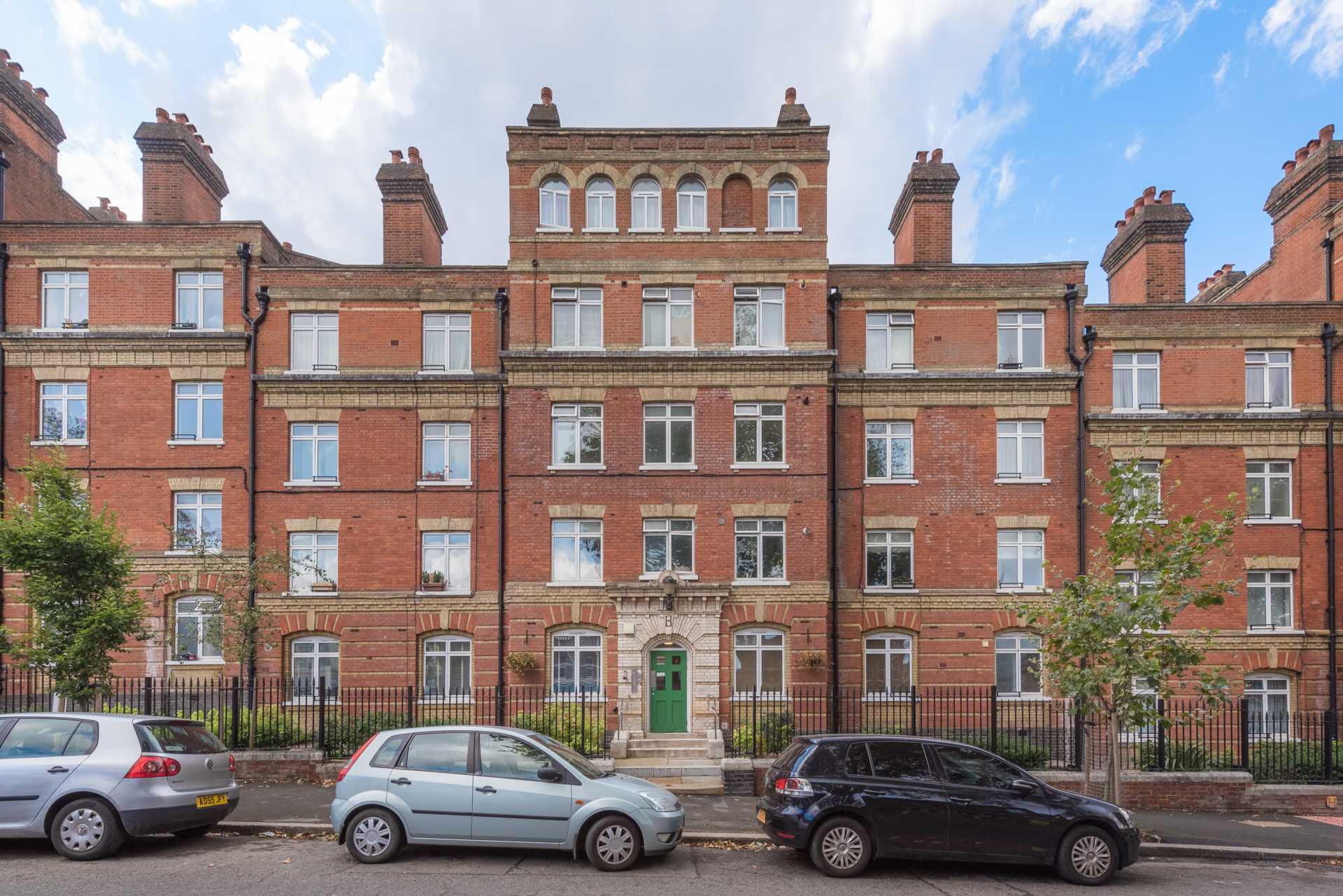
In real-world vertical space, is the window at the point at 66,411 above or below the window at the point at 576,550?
above

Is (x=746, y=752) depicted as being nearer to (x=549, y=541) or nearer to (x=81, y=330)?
(x=549, y=541)

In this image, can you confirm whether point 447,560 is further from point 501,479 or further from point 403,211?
point 403,211

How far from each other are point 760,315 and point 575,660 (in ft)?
32.1

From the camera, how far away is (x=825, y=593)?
19.4 m

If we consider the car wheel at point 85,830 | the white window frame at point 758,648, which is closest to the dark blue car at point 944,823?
the car wheel at point 85,830

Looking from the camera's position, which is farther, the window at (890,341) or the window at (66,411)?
the window at (890,341)

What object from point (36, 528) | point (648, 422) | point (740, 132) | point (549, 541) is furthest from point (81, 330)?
point (740, 132)

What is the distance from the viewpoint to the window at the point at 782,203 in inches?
799

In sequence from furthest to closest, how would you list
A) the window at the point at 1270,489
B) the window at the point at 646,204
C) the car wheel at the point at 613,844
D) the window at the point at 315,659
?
the window at the point at 1270,489 → the window at the point at 646,204 → the window at the point at 315,659 → the car wheel at the point at 613,844

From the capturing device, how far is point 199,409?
20.3 meters

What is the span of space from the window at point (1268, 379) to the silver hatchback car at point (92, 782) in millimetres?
24856

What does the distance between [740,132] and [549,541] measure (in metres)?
11.4

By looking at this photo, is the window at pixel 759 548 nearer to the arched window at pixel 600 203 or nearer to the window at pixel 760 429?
the window at pixel 760 429

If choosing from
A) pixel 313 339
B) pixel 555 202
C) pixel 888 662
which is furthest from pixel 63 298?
pixel 888 662
